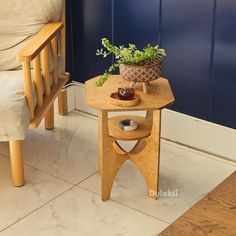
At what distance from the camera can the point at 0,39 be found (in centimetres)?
273

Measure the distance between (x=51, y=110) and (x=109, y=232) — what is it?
42.2 inches

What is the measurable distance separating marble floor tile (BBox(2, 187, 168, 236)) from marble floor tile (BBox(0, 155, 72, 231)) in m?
0.05

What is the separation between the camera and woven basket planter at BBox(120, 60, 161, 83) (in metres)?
2.16

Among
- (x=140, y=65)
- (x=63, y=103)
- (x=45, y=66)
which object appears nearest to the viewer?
(x=140, y=65)

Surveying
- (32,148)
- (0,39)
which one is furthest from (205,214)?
(0,39)

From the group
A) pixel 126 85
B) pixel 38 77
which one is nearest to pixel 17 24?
pixel 38 77

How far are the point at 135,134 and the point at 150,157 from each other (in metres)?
0.13

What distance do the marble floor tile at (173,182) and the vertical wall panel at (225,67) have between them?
0.25 meters

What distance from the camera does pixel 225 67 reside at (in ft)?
8.15

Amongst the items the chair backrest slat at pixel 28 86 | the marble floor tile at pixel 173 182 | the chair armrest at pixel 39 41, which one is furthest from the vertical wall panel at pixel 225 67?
the chair backrest slat at pixel 28 86

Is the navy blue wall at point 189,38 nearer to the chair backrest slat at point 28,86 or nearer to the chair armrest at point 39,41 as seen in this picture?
the chair armrest at point 39,41

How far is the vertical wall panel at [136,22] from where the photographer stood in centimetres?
267

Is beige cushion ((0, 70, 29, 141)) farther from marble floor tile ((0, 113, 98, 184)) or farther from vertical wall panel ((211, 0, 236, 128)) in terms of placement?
vertical wall panel ((211, 0, 236, 128))

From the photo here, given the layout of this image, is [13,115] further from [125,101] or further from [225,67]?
[225,67]
